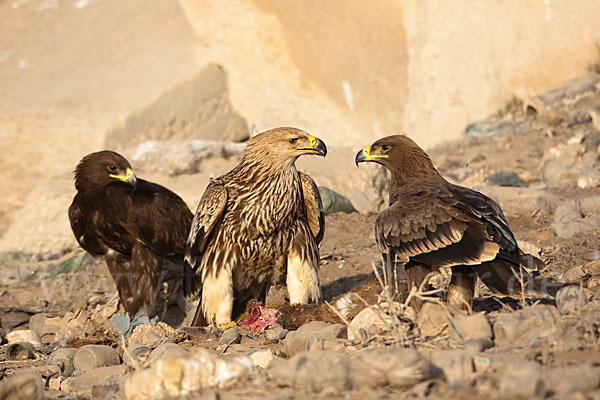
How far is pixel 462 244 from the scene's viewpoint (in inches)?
177

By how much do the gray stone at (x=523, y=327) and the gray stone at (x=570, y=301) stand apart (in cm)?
17

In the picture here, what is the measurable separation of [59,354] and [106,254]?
2.14 meters

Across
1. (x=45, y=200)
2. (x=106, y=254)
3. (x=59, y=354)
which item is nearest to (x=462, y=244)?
(x=59, y=354)

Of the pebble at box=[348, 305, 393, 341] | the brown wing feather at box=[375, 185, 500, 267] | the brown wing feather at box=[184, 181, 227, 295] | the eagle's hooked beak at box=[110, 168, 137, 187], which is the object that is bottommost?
the pebble at box=[348, 305, 393, 341]

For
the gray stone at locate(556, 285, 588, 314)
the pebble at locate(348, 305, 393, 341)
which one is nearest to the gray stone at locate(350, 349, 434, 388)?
the pebble at locate(348, 305, 393, 341)

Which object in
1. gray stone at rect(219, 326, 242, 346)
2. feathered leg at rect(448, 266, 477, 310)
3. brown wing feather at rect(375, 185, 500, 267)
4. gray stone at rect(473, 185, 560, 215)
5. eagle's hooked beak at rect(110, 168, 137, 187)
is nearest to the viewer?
brown wing feather at rect(375, 185, 500, 267)

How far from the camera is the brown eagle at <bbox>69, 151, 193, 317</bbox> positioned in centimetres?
725

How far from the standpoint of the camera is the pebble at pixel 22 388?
409cm

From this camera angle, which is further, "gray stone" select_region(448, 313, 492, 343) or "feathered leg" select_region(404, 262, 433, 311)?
"feathered leg" select_region(404, 262, 433, 311)

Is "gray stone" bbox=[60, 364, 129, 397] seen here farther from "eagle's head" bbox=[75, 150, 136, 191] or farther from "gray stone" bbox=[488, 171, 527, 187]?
"gray stone" bbox=[488, 171, 527, 187]

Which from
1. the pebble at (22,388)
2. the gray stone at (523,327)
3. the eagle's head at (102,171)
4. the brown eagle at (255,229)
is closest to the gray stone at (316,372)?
the gray stone at (523,327)

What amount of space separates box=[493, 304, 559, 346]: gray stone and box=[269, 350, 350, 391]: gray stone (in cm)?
92

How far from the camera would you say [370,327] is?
4328 millimetres

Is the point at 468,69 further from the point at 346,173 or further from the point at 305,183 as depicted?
the point at 305,183
